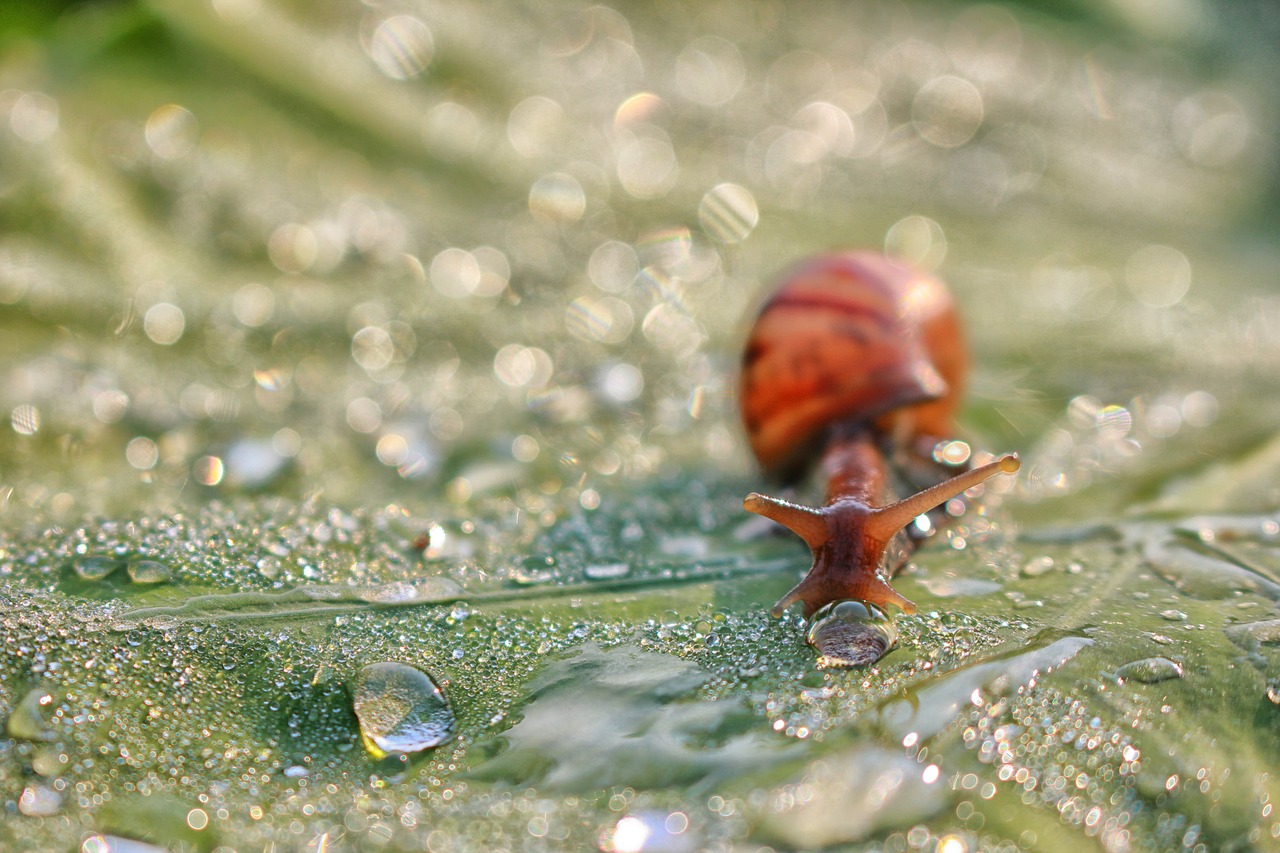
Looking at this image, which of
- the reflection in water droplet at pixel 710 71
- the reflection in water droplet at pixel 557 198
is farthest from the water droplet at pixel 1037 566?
the reflection in water droplet at pixel 710 71

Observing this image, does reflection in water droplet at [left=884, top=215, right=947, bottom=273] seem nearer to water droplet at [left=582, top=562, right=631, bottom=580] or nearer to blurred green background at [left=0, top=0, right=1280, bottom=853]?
blurred green background at [left=0, top=0, right=1280, bottom=853]

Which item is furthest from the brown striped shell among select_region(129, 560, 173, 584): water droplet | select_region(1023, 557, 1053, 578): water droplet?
select_region(129, 560, 173, 584): water droplet

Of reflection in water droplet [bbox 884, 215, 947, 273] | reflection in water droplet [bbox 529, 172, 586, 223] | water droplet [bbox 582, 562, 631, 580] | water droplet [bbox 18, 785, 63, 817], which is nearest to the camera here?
water droplet [bbox 18, 785, 63, 817]

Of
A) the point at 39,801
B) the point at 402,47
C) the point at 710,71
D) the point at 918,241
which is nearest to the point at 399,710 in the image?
the point at 39,801

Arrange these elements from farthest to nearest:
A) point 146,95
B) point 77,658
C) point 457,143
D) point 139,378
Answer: point 457,143 < point 146,95 < point 139,378 < point 77,658

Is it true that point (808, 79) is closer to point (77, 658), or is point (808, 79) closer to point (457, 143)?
point (457, 143)

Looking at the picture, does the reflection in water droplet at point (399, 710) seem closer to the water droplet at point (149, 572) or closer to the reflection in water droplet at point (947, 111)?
the water droplet at point (149, 572)

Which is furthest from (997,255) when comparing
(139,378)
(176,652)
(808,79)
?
(176,652)
